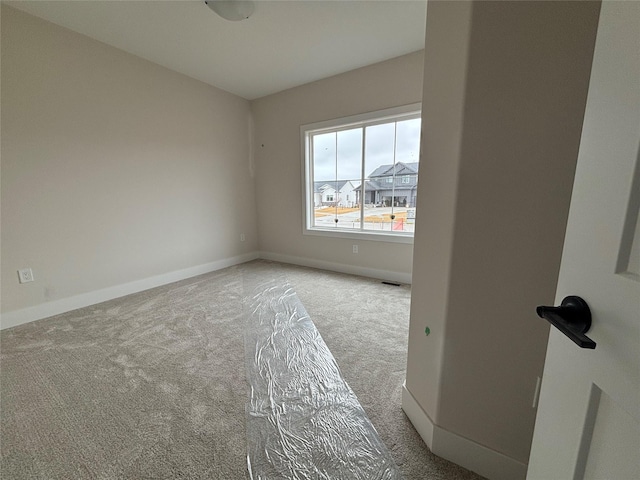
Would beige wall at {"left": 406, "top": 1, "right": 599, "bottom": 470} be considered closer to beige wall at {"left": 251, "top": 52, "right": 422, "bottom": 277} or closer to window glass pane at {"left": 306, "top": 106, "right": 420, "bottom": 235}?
window glass pane at {"left": 306, "top": 106, "right": 420, "bottom": 235}

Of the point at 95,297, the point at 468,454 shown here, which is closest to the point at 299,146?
the point at 95,297

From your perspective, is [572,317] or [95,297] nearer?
[572,317]

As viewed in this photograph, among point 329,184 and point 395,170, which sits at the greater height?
point 395,170

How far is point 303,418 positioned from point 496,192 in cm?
135

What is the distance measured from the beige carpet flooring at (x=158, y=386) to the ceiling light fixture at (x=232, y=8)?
259cm

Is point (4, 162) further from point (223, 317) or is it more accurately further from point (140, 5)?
point (223, 317)

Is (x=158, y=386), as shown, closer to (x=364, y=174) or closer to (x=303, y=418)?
(x=303, y=418)

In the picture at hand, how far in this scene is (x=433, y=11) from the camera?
1062 millimetres

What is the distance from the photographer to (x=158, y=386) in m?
1.60

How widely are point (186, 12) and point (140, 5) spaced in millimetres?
342

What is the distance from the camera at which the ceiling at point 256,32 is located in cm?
219

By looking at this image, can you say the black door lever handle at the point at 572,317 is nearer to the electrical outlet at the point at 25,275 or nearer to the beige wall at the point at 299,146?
the beige wall at the point at 299,146

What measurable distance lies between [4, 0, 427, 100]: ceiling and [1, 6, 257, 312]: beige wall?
26 centimetres

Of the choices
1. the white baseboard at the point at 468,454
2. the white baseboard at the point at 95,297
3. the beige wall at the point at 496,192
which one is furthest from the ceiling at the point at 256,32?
the white baseboard at the point at 468,454
